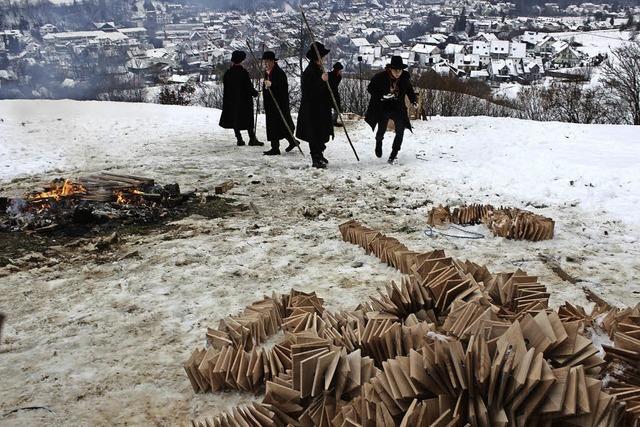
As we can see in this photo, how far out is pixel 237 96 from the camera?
1028 centimetres

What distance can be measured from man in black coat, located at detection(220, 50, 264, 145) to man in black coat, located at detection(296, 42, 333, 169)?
1.87 metres

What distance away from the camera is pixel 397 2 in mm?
134250

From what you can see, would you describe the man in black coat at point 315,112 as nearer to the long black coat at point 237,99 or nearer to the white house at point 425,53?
the long black coat at point 237,99

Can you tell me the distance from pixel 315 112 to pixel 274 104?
4.42ft

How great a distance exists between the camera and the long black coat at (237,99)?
400 inches

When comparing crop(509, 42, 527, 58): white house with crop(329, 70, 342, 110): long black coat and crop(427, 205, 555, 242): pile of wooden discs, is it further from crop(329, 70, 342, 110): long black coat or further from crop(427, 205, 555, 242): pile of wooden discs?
crop(427, 205, 555, 242): pile of wooden discs

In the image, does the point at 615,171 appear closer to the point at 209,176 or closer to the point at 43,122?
the point at 209,176

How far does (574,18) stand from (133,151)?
147 metres

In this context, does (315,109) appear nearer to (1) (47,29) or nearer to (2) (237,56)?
(2) (237,56)

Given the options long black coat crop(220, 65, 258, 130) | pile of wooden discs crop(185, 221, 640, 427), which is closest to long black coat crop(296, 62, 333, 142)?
long black coat crop(220, 65, 258, 130)

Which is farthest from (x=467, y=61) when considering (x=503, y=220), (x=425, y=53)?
(x=503, y=220)

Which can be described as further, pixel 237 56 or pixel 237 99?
pixel 237 99

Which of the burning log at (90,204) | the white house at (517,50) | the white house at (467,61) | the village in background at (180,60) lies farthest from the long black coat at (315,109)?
the white house at (517,50)

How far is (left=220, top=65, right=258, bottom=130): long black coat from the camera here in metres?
10.2
